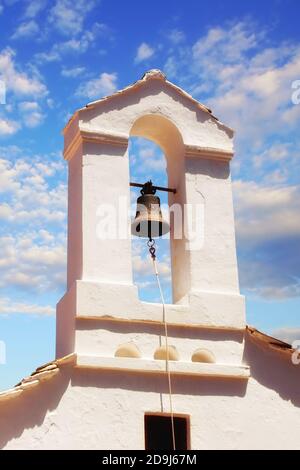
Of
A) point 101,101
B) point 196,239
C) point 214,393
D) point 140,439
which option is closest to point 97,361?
point 140,439

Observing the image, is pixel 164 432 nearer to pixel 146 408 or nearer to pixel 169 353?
pixel 146 408

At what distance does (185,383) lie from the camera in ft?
20.9

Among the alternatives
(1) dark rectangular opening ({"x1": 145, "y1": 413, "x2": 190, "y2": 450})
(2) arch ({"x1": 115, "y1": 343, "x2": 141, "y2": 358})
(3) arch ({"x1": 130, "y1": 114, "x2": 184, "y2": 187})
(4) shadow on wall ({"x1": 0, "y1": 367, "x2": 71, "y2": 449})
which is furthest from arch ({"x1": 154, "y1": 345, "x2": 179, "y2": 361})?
(3) arch ({"x1": 130, "y1": 114, "x2": 184, "y2": 187})

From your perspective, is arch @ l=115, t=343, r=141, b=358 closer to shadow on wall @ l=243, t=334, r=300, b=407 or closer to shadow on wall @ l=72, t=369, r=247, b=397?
shadow on wall @ l=72, t=369, r=247, b=397

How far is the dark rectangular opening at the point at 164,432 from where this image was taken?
615cm

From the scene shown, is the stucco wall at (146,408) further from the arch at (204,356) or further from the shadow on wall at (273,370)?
the arch at (204,356)

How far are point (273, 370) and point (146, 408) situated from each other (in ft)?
4.41

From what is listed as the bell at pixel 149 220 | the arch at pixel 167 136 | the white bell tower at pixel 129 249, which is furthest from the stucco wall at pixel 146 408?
the arch at pixel 167 136

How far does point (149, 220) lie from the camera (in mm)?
7137

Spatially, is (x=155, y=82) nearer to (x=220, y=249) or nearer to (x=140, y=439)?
(x=220, y=249)

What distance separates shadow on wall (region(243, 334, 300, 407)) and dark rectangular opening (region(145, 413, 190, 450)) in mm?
851

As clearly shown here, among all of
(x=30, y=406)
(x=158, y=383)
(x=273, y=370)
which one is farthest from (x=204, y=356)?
(x=30, y=406)

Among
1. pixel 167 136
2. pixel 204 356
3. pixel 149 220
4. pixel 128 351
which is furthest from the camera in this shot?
pixel 167 136

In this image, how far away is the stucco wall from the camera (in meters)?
5.79
